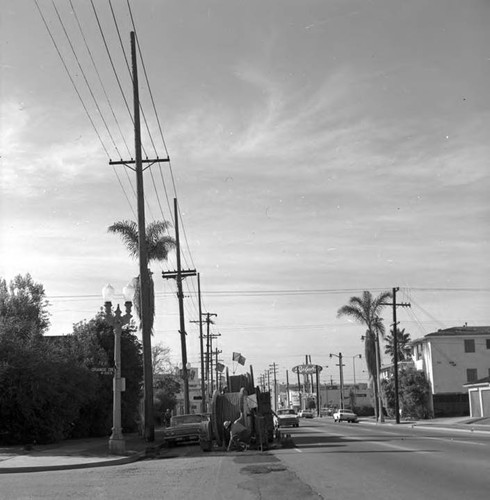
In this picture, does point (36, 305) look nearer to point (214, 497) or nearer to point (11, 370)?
point (11, 370)

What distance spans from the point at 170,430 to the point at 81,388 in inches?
210

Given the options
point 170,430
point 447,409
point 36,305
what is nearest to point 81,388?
point 170,430

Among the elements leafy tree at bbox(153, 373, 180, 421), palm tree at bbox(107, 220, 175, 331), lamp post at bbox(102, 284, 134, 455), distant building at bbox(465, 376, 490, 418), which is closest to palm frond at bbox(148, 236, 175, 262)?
palm tree at bbox(107, 220, 175, 331)

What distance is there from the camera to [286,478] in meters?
13.8

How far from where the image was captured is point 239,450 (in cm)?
2261

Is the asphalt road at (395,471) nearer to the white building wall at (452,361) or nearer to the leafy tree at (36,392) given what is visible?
the leafy tree at (36,392)

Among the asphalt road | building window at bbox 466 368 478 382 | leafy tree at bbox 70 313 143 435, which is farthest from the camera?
building window at bbox 466 368 478 382

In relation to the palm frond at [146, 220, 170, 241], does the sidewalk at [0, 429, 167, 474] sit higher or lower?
lower

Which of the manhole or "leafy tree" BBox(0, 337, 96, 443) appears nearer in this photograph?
the manhole

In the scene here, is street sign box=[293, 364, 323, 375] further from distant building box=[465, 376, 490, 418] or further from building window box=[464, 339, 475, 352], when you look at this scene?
distant building box=[465, 376, 490, 418]

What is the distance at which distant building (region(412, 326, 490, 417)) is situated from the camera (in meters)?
60.6

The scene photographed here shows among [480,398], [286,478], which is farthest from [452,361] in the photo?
[286,478]

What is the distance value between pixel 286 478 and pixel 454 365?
166 ft

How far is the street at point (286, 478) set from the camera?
38.5 ft
